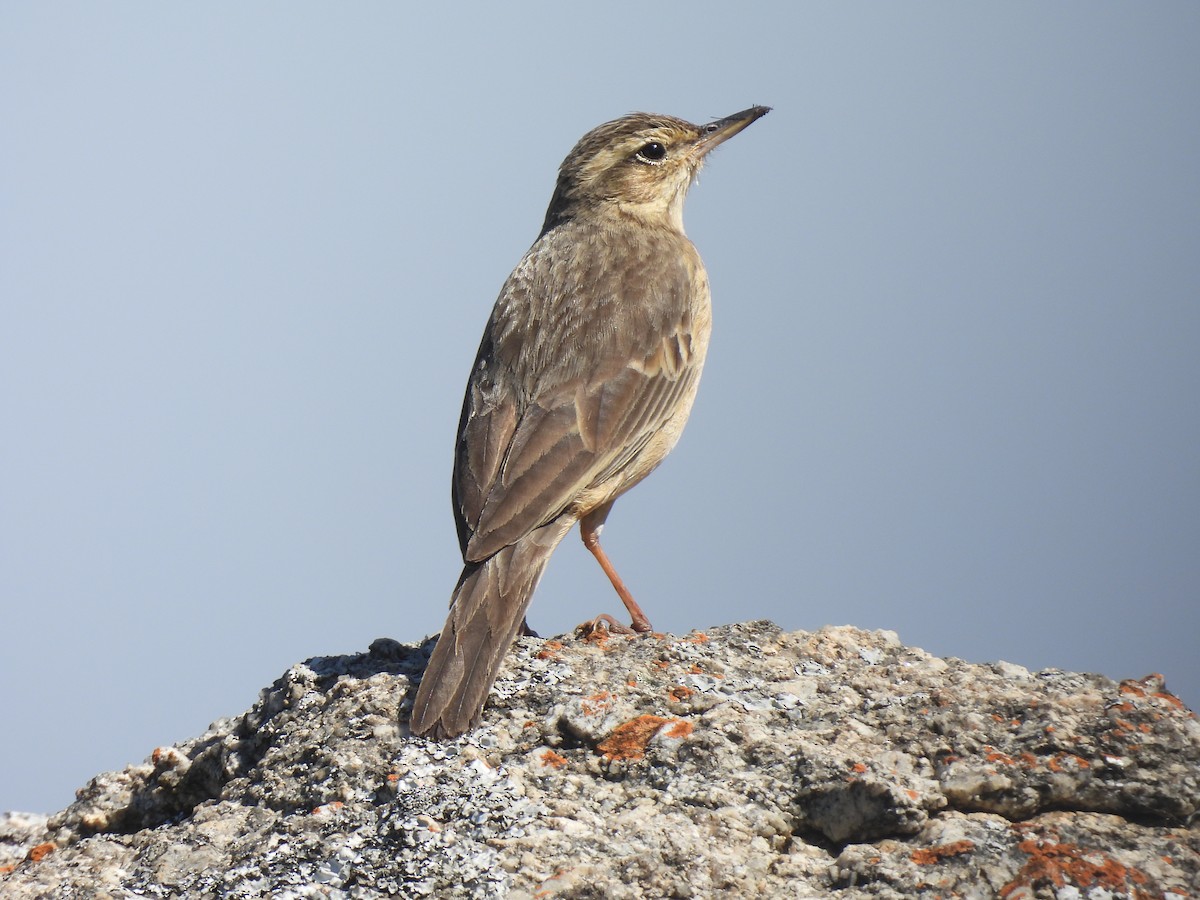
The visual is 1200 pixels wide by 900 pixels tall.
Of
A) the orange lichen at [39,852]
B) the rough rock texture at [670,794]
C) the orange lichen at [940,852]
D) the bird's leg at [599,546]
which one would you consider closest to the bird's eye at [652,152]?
the bird's leg at [599,546]

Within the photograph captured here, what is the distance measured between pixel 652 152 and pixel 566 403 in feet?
9.37

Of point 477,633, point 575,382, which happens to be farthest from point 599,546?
point 477,633

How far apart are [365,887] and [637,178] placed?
553cm

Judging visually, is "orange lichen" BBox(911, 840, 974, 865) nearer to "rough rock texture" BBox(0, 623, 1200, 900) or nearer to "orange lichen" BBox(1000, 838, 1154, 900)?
"rough rock texture" BBox(0, 623, 1200, 900)

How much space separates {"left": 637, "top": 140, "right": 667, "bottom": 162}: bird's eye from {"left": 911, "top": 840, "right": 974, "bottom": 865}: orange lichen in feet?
18.3

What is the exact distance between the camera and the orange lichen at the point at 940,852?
3.12m

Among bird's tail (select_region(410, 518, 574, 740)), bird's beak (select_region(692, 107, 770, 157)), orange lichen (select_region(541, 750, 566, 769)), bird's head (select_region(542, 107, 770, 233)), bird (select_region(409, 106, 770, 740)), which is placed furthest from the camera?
bird's beak (select_region(692, 107, 770, 157))

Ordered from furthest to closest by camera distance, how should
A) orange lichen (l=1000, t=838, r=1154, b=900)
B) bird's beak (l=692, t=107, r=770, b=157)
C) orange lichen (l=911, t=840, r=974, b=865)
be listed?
bird's beak (l=692, t=107, r=770, b=157) < orange lichen (l=911, t=840, r=974, b=865) < orange lichen (l=1000, t=838, r=1154, b=900)

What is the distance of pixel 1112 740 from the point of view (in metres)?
3.51

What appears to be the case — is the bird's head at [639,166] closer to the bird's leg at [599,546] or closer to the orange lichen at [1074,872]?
the bird's leg at [599,546]

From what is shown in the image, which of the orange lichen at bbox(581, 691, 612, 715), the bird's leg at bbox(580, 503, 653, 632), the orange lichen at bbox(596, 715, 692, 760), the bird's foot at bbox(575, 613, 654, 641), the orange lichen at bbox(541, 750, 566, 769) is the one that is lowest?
the orange lichen at bbox(541, 750, 566, 769)

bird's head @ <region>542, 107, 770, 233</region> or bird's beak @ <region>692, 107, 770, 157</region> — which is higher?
bird's beak @ <region>692, 107, 770, 157</region>

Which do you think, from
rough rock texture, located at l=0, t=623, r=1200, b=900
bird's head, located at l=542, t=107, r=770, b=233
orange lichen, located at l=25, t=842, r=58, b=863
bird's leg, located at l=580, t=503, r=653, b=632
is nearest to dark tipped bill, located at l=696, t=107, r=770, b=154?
bird's head, located at l=542, t=107, r=770, b=233

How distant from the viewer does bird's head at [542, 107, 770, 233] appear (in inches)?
309
